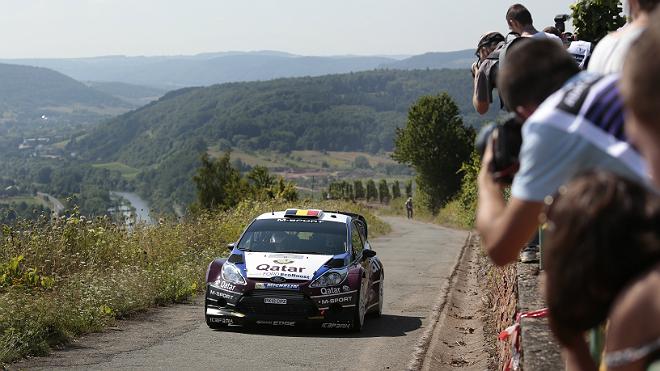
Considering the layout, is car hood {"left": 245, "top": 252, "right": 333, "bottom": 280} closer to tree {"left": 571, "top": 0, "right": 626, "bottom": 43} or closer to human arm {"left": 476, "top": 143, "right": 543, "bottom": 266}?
tree {"left": 571, "top": 0, "right": 626, "bottom": 43}

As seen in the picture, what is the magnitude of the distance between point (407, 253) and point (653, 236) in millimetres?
29668

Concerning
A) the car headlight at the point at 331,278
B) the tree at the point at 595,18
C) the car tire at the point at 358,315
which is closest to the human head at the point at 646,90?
the car headlight at the point at 331,278

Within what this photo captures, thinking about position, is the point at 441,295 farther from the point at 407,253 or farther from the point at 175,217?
the point at 407,253

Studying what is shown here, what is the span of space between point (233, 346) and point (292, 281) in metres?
1.60

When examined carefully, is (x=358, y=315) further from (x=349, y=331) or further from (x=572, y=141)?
(x=572, y=141)

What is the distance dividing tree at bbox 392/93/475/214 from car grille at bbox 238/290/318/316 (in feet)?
289

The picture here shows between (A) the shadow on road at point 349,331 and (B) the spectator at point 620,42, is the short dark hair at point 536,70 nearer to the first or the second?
(B) the spectator at point 620,42

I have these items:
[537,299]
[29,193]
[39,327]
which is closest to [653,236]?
[537,299]

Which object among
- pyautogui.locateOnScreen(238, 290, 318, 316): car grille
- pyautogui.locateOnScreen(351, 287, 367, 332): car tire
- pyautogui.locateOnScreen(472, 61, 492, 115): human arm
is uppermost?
pyautogui.locateOnScreen(472, 61, 492, 115): human arm

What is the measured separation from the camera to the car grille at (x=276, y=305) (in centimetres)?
1399

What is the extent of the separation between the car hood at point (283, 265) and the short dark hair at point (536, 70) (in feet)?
33.2

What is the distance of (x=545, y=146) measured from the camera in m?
3.77

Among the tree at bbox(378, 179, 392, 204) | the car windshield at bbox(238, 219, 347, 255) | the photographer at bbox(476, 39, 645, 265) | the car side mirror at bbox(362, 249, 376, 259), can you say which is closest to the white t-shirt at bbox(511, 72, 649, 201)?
the photographer at bbox(476, 39, 645, 265)

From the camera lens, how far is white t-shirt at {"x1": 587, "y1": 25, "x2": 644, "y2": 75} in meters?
4.98
